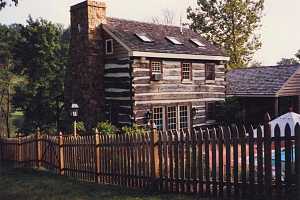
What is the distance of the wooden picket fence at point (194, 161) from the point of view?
7.29 m

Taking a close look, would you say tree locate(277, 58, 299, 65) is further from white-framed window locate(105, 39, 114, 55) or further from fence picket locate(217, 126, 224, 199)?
fence picket locate(217, 126, 224, 199)

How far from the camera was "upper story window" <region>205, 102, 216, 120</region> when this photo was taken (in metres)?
25.7

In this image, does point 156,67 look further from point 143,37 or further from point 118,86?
point 118,86

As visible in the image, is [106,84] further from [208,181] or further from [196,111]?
[208,181]

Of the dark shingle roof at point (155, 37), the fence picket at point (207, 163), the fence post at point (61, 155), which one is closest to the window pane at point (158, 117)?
the dark shingle roof at point (155, 37)

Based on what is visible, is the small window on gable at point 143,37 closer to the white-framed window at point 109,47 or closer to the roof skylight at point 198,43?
the white-framed window at point 109,47

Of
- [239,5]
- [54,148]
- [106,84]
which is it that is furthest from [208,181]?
[239,5]

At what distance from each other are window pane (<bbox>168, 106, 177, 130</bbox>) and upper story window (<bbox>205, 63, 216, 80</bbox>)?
12.1 feet

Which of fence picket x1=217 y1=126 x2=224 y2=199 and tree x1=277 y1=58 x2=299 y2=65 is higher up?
tree x1=277 y1=58 x2=299 y2=65

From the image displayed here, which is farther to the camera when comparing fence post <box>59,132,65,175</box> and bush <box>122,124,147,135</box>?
bush <box>122,124,147,135</box>

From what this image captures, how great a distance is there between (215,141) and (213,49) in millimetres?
19298

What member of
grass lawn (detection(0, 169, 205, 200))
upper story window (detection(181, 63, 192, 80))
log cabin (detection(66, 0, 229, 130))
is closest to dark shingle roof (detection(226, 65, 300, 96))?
log cabin (detection(66, 0, 229, 130))

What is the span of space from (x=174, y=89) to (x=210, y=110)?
4.06 meters

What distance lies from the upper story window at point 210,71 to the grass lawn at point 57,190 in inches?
608
